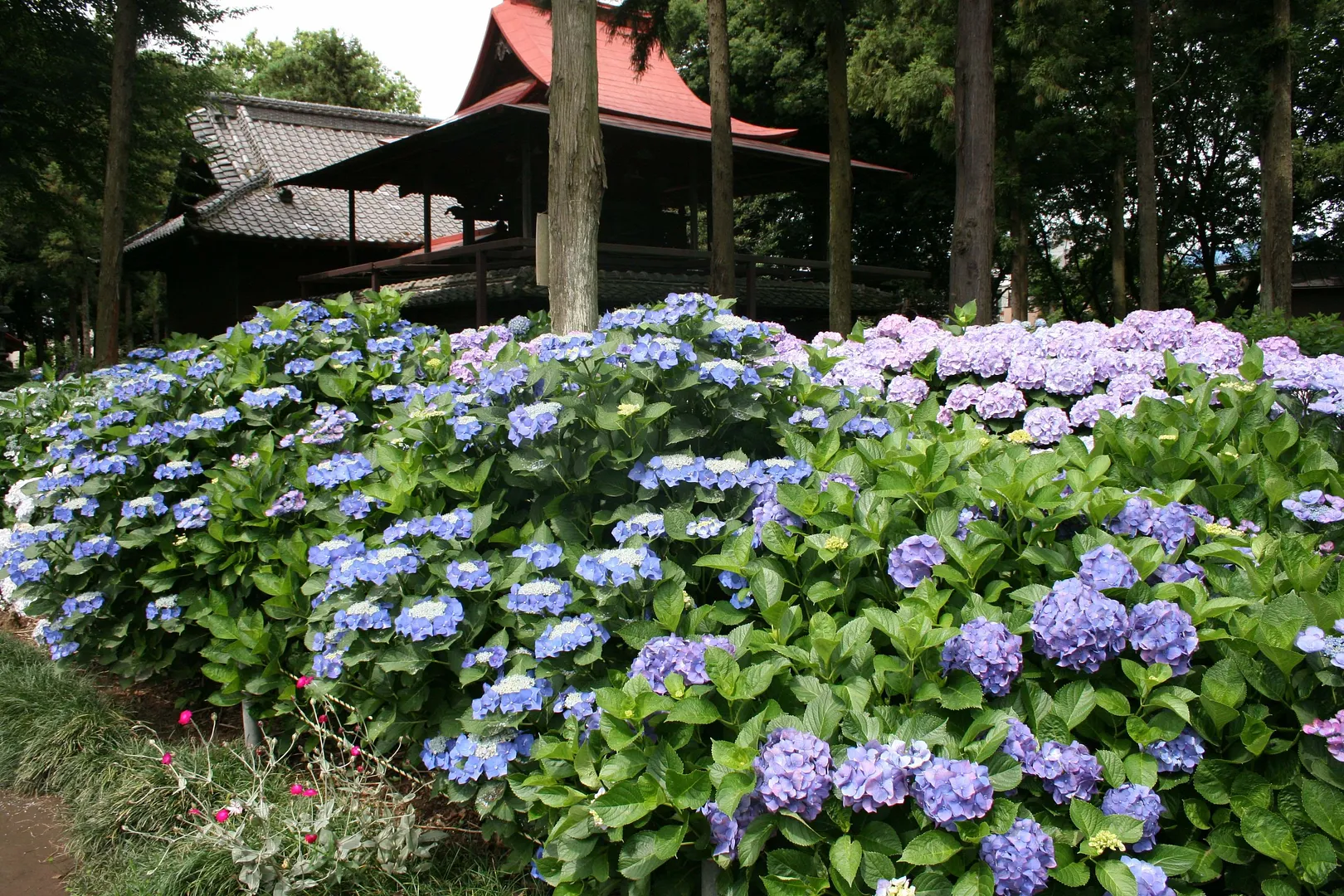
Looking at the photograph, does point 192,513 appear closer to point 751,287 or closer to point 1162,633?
point 1162,633

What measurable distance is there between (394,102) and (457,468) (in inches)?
1997

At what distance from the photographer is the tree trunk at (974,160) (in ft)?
26.6

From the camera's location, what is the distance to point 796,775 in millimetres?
1734

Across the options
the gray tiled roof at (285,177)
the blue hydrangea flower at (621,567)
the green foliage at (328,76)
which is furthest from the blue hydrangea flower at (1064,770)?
the green foliage at (328,76)

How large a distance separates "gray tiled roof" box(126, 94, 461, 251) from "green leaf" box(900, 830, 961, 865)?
65.6 feet

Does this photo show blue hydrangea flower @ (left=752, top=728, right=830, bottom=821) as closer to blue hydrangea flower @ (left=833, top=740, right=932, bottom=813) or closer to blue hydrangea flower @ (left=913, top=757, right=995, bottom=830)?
blue hydrangea flower @ (left=833, top=740, right=932, bottom=813)

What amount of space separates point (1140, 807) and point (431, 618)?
1544mm

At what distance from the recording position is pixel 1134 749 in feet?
6.33

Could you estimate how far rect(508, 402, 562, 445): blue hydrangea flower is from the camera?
256 centimetres

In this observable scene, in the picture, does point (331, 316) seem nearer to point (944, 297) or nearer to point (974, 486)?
point (974, 486)

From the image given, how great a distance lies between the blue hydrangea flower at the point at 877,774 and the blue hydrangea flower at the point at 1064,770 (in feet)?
0.74

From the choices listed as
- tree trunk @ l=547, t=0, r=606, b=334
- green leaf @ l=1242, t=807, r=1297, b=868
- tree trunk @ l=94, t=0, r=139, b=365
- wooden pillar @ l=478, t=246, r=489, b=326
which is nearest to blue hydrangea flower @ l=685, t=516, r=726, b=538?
green leaf @ l=1242, t=807, r=1297, b=868

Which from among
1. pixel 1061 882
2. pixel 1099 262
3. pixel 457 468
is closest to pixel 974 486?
pixel 1061 882

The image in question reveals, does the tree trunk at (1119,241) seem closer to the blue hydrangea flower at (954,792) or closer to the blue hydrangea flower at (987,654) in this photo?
the blue hydrangea flower at (987,654)
